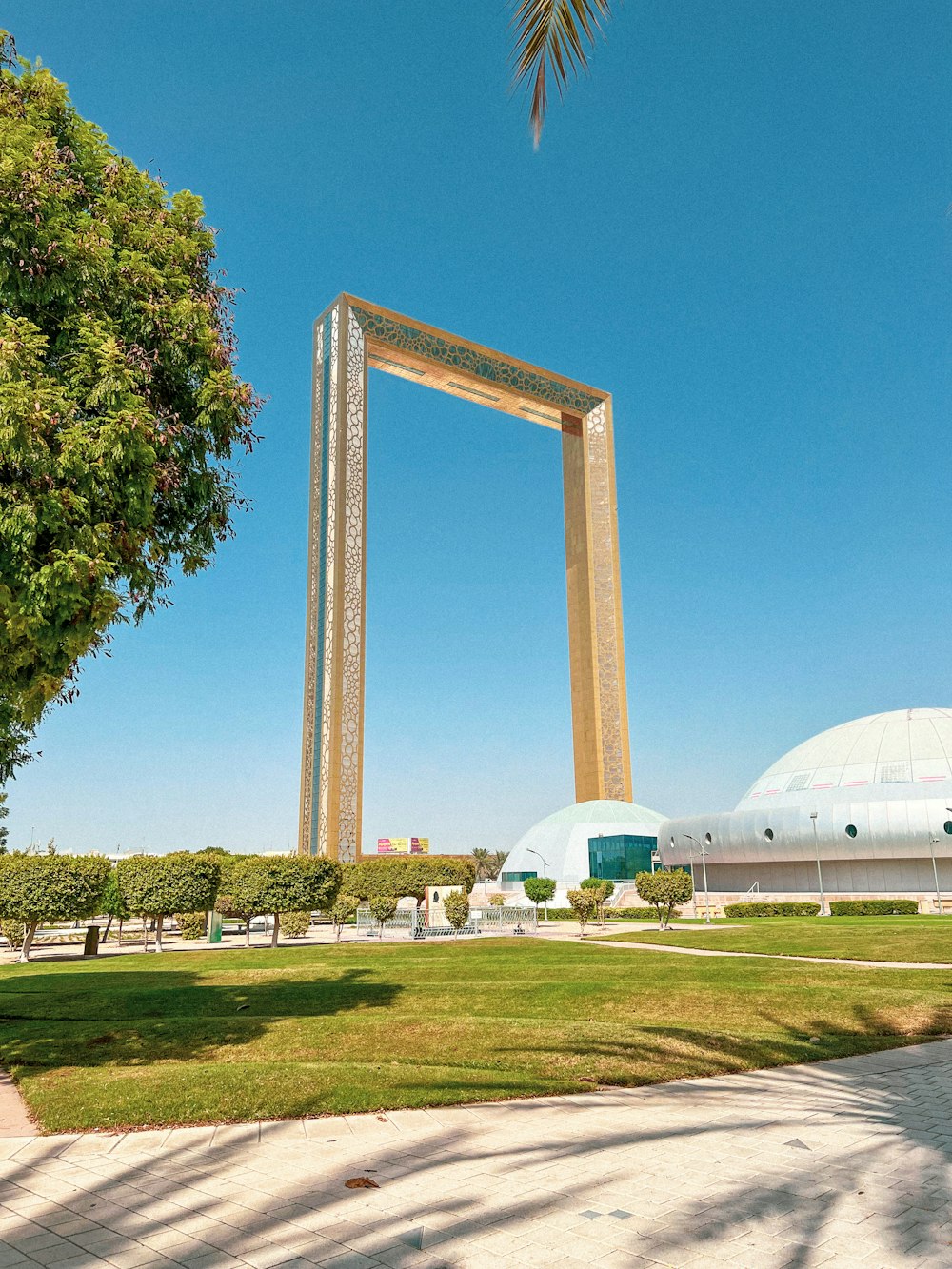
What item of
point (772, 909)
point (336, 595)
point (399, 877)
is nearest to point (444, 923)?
point (399, 877)

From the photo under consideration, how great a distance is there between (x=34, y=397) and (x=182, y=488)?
2.01 m

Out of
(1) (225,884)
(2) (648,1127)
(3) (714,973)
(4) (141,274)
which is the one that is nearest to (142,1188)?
(2) (648,1127)

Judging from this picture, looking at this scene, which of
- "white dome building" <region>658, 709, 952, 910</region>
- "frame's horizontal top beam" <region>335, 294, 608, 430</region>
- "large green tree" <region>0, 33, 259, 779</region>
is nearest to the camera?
"large green tree" <region>0, 33, 259, 779</region>

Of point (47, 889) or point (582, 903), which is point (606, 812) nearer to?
point (582, 903)

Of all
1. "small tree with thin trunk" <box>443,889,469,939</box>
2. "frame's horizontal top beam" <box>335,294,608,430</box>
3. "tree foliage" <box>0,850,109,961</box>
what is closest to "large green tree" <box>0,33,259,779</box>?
"tree foliage" <box>0,850,109,961</box>

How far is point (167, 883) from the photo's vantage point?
94.8ft

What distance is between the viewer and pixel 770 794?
60.1 m

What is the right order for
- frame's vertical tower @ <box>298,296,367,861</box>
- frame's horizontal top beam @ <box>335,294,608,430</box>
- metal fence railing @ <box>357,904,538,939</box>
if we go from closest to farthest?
metal fence railing @ <box>357,904,538,939</box>, frame's vertical tower @ <box>298,296,367,861</box>, frame's horizontal top beam @ <box>335,294,608,430</box>

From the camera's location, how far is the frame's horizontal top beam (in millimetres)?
57219

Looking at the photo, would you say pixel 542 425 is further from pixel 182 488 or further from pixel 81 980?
pixel 182 488

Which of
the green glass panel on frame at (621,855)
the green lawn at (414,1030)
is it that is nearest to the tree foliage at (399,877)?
the green glass panel on frame at (621,855)

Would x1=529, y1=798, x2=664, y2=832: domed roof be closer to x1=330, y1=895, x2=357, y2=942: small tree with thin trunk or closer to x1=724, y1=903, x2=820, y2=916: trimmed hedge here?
x1=724, y1=903, x2=820, y2=916: trimmed hedge

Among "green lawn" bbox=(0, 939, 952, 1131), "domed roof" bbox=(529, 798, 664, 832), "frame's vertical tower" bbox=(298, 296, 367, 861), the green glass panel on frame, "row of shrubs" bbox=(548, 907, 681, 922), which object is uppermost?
"frame's vertical tower" bbox=(298, 296, 367, 861)

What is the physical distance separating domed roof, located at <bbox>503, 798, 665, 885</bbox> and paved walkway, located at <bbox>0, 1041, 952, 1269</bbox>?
55910mm
